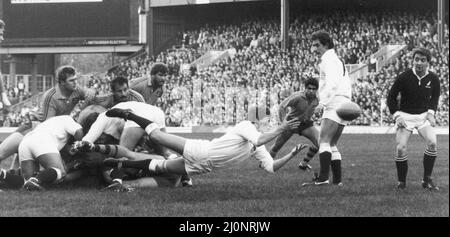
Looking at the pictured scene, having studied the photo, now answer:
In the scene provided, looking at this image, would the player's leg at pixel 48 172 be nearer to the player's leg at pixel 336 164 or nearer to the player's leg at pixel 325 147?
the player's leg at pixel 325 147

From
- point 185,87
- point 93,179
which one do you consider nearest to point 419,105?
point 93,179

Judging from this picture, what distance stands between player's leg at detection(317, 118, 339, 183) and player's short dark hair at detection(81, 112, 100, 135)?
2.94 metres

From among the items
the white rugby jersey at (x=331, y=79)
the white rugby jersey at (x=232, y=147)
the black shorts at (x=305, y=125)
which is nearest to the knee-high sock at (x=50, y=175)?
the white rugby jersey at (x=232, y=147)

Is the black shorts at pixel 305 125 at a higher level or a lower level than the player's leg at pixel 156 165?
higher

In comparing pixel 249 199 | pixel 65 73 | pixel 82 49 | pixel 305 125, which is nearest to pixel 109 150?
pixel 65 73

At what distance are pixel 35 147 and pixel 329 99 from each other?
3.71 m

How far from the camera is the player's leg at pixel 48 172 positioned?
8.74 meters

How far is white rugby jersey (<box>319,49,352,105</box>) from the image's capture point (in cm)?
964

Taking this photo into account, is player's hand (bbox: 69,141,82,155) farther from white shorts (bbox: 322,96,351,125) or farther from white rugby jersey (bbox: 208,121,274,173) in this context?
white shorts (bbox: 322,96,351,125)

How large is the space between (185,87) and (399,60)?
977 cm

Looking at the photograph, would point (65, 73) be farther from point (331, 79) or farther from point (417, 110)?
point (417, 110)

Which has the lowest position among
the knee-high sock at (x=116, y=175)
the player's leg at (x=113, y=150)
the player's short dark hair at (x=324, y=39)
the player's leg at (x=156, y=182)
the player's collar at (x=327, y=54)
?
the player's leg at (x=156, y=182)

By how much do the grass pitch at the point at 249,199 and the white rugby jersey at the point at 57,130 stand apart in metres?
0.62

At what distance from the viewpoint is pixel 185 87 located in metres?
35.1
